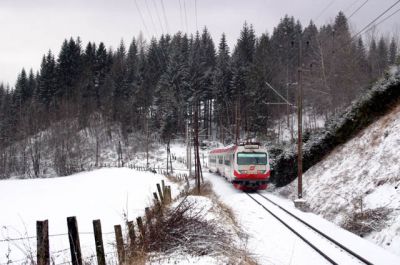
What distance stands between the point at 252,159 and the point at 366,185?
11572 mm

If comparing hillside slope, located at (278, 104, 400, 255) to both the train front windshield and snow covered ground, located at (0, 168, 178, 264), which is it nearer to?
the train front windshield

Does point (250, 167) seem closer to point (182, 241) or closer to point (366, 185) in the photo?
point (366, 185)

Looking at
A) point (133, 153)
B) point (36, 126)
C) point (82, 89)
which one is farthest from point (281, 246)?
point (82, 89)

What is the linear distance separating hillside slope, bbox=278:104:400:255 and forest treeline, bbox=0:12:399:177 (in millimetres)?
42109

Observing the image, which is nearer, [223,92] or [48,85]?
[223,92]

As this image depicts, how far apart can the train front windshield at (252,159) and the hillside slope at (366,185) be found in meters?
4.26

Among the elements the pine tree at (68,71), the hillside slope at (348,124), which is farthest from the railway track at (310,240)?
the pine tree at (68,71)

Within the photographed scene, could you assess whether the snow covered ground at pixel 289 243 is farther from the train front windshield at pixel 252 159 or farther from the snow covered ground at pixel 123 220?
the train front windshield at pixel 252 159

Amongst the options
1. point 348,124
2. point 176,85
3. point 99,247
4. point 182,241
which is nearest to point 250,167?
point 348,124

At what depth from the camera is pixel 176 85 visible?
79.0 meters

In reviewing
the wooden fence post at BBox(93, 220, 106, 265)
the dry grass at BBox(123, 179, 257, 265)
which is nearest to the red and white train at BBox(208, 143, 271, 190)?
the dry grass at BBox(123, 179, 257, 265)

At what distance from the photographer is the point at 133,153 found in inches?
3081

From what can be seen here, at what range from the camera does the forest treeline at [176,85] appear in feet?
226

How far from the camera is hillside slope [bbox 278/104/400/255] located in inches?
484
